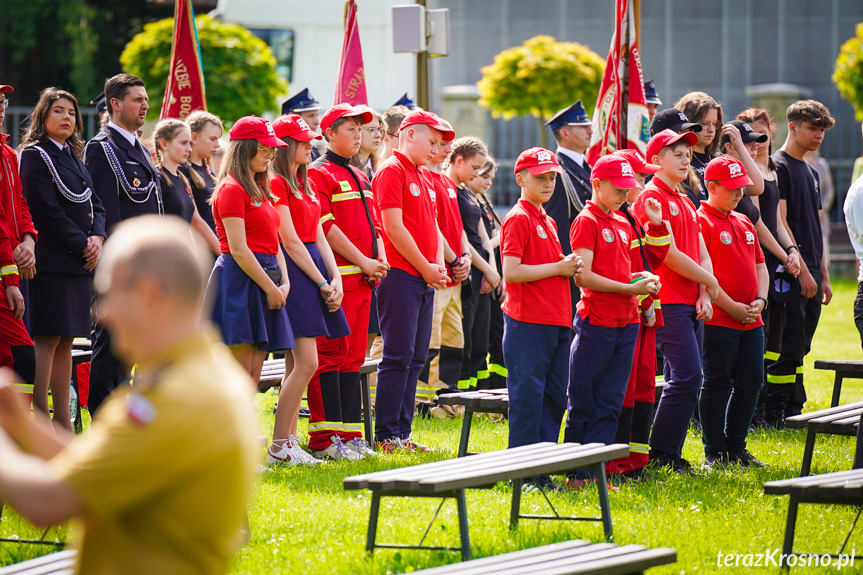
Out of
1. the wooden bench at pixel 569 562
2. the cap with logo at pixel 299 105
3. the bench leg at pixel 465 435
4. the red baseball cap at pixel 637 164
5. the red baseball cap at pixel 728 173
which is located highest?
the cap with logo at pixel 299 105

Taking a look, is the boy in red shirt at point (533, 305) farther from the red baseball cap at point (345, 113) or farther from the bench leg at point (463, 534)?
the bench leg at point (463, 534)

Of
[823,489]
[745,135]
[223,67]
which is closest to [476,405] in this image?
[823,489]

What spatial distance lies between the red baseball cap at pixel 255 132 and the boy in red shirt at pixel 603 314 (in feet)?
6.29

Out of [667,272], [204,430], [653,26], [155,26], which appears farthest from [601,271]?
[653,26]

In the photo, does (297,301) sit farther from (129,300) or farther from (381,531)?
(129,300)

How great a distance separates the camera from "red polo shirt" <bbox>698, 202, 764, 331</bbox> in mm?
7199

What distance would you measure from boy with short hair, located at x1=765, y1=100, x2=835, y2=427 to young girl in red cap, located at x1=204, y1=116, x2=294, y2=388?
4.45m

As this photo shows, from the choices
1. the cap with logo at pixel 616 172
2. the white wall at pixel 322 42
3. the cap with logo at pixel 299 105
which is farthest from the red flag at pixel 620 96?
the white wall at pixel 322 42

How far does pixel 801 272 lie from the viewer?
351 inches

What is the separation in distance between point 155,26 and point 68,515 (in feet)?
59.5

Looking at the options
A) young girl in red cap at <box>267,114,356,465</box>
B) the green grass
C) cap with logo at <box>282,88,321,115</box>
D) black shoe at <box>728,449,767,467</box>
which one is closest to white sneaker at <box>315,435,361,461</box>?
young girl in red cap at <box>267,114,356,465</box>

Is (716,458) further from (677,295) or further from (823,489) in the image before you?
(823,489)

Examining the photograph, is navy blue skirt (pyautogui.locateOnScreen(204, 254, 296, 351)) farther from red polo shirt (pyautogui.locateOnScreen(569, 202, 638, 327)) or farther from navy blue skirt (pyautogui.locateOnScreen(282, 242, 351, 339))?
red polo shirt (pyautogui.locateOnScreen(569, 202, 638, 327))

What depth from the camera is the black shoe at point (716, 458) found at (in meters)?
7.24
